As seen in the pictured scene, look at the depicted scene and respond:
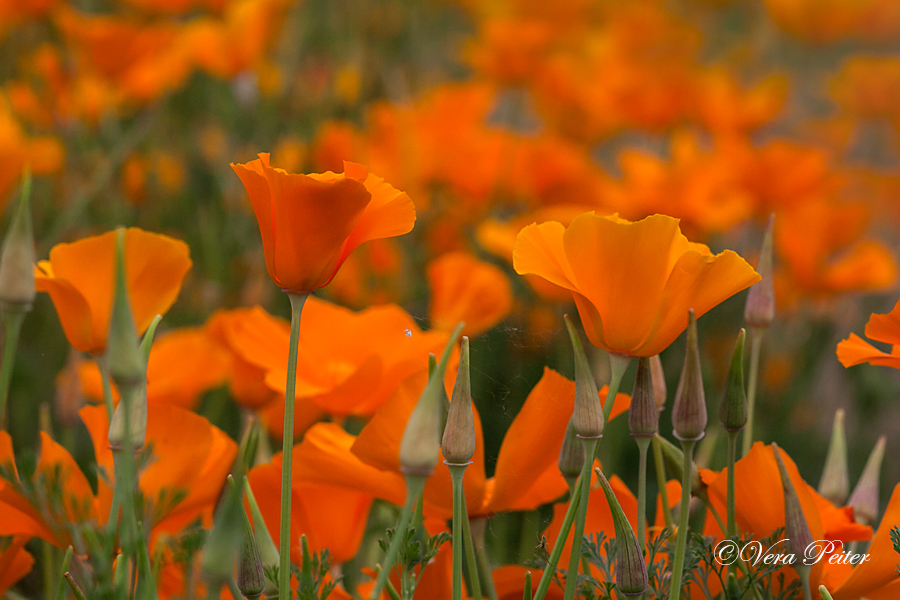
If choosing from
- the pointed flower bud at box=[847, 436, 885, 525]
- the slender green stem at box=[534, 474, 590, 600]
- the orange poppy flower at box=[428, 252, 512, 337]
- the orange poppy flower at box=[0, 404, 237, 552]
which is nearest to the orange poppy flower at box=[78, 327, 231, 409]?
the orange poppy flower at box=[0, 404, 237, 552]

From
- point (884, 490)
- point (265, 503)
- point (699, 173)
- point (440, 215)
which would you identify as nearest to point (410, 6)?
point (440, 215)

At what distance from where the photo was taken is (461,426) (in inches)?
13.3

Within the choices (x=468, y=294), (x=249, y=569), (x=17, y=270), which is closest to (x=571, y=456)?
(x=249, y=569)

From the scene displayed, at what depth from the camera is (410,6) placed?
205cm

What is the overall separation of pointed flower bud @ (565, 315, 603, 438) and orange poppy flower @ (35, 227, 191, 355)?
0.21 meters

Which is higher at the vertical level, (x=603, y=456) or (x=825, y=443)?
(x=603, y=456)

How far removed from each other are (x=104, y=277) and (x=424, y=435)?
224 mm

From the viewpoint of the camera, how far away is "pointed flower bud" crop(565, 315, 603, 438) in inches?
13.4

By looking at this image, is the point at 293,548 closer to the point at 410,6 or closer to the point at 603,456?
the point at 603,456

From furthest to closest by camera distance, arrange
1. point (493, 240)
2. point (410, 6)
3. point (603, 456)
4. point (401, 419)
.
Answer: point (410, 6)
point (493, 240)
point (603, 456)
point (401, 419)

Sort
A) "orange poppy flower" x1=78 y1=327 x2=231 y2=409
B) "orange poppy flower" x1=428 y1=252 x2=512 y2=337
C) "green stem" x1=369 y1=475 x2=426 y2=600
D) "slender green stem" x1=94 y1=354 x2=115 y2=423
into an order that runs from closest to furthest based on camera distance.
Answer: "green stem" x1=369 y1=475 x2=426 y2=600 < "slender green stem" x1=94 y1=354 x2=115 y2=423 < "orange poppy flower" x1=78 y1=327 x2=231 y2=409 < "orange poppy flower" x1=428 y1=252 x2=512 y2=337

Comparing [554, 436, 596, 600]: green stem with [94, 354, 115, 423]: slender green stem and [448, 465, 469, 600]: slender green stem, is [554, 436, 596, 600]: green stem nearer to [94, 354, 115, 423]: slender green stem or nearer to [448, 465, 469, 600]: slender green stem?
[448, 465, 469, 600]: slender green stem

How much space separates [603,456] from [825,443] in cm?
63

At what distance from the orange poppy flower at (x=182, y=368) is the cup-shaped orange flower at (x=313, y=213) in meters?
0.21
